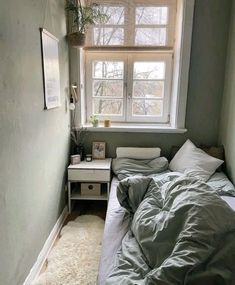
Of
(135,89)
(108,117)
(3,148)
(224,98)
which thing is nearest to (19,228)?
(3,148)

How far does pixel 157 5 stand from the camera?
113 inches

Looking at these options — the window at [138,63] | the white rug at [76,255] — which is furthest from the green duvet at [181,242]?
the window at [138,63]

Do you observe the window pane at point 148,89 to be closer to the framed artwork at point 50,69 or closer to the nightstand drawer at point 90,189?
the framed artwork at point 50,69

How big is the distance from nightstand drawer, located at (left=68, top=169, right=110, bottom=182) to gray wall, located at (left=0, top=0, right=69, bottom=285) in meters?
0.41

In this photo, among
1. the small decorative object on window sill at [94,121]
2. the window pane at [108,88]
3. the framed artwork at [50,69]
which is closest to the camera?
the framed artwork at [50,69]

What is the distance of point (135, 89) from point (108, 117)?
48cm

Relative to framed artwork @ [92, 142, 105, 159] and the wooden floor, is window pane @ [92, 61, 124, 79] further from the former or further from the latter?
the wooden floor

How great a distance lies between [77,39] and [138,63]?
2.62 feet

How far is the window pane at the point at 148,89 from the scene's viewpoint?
3.06 m

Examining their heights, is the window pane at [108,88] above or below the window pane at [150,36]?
below

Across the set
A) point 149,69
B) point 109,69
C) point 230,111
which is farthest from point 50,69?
point 230,111

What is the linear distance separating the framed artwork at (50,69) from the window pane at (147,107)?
1114 millimetres

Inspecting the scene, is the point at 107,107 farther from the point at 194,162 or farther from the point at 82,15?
the point at 194,162

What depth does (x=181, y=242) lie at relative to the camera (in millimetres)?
1091
